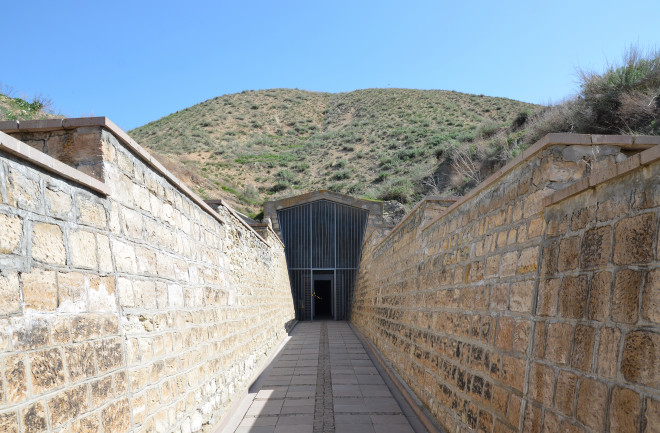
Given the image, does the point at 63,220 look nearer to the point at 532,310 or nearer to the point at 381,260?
the point at 532,310

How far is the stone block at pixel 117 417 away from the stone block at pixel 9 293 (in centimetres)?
92

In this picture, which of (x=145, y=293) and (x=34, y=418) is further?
(x=145, y=293)

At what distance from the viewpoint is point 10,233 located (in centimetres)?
173

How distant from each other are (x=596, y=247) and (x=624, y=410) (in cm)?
73

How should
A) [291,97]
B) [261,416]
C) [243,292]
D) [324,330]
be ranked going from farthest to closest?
1. [291,97]
2. [324,330]
3. [243,292]
4. [261,416]

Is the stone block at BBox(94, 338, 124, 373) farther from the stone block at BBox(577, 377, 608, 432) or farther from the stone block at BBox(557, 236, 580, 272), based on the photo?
the stone block at BBox(557, 236, 580, 272)

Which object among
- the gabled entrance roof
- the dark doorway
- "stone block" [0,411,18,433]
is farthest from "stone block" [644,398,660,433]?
the dark doorway

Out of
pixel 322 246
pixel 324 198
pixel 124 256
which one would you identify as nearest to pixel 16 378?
pixel 124 256

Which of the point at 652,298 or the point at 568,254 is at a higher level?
the point at 568,254

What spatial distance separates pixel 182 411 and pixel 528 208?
3276 mm

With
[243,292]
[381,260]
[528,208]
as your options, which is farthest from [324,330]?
[528,208]

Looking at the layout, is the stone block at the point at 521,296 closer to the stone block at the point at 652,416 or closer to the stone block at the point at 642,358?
the stone block at the point at 642,358

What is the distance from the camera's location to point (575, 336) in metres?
2.01

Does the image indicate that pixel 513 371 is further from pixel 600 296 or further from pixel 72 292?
pixel 72 292
